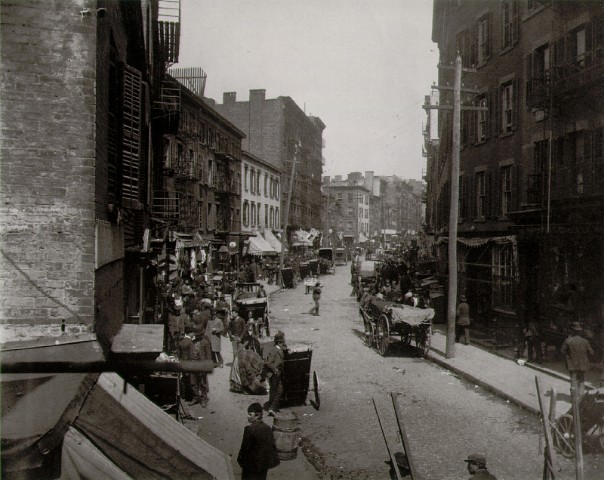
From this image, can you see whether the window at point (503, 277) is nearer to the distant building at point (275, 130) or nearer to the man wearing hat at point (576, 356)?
the man wearing hat at point (576, 356)

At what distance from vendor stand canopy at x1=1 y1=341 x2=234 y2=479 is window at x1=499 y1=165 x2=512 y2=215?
1845cm

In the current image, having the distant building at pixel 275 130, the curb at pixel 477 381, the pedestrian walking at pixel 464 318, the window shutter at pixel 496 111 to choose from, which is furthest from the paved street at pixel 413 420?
the distant building at pixel 275 130

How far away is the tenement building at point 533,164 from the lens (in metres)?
15.4

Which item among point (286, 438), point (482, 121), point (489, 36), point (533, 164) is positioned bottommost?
point (286, 438)

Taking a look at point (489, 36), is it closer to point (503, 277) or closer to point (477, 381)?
point (503, 277)

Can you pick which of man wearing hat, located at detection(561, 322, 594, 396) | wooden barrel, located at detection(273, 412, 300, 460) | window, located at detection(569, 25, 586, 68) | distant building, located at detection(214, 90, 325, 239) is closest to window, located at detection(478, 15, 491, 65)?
window, located at detection(569, 25, 586, 68)

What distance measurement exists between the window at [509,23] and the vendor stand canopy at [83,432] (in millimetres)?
20619

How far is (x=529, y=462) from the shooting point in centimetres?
856

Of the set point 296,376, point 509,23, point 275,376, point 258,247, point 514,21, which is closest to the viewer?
point 275,376

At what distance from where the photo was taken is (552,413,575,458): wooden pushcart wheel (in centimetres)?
861

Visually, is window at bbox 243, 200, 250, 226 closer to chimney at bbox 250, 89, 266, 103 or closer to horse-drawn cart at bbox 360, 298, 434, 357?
chimney at bbox 250, 89, 266, 103

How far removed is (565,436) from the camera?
8.91 metres

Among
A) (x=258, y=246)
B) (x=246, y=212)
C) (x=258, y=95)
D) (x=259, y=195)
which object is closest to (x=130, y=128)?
(x=258, y=246)

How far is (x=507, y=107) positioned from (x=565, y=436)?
631 inches
